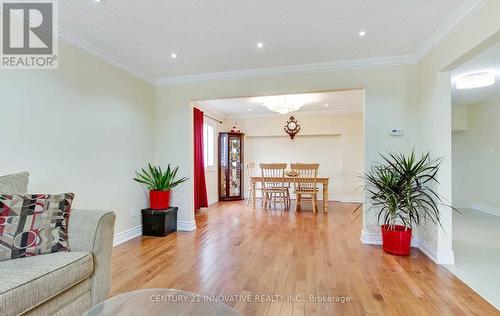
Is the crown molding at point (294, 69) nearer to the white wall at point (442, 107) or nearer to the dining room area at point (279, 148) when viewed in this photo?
the white wall at point (442, 107)

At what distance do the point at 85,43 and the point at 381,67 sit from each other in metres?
3.48

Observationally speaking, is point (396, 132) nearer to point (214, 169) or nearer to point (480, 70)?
point (480, 70)

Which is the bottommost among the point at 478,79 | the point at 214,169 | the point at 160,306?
the point at 160,306

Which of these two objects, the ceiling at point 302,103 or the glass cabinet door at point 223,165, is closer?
the ceiling at point 302,103

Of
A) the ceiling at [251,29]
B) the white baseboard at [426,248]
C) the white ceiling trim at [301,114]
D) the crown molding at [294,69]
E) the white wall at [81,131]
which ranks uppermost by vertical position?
the ceiling at [251,29]

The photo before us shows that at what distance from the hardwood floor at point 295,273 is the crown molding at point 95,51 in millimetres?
2279

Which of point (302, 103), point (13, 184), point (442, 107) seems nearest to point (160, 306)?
point (13, 184)

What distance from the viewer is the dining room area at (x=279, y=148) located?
5.63m

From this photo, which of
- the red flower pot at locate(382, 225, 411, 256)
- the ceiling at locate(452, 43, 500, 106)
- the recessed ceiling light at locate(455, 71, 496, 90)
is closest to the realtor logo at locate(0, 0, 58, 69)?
the red flower pot at locate(382, 225, 411, 256)

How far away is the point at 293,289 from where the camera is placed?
1920 mm

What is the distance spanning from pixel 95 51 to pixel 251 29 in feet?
5.96

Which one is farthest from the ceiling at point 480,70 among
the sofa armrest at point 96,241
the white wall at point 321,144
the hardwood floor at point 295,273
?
the sofa armrest at point 96,241

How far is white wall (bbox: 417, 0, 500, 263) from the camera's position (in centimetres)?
206

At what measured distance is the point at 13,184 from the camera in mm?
1614
